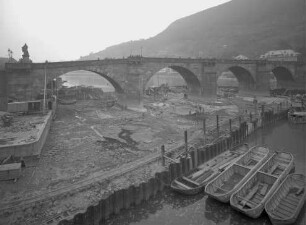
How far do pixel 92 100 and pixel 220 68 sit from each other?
→ 28.4 m

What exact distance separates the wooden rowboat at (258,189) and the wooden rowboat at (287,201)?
28 centimetres

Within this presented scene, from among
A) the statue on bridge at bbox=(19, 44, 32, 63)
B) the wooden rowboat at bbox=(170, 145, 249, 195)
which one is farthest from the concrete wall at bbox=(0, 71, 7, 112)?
the wooden rowboat at bbox=(170, 145, 249, 195)

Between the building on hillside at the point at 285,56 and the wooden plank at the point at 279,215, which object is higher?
the building on hillside at the point at 285,56

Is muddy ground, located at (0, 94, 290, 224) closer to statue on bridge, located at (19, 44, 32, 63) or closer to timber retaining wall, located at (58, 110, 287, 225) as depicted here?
timber retaining wall, located at (58, 110, 287, 225)

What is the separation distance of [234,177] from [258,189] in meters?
1.63

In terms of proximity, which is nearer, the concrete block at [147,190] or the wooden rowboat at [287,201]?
the wooden rowboat at [287,201]

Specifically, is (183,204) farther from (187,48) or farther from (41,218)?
(187,48)

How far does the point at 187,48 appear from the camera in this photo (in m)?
133

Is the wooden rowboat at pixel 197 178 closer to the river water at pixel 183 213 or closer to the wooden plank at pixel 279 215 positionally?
the river water at pixel 183 213

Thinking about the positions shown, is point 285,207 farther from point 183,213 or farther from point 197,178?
point 183,213

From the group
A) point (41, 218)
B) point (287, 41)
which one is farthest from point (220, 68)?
point (287, 41)

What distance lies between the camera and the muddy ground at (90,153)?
10907mm

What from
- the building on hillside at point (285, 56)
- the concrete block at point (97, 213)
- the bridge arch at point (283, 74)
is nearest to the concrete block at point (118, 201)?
the concrete block at point (97, 213)

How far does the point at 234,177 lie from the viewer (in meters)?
13.5
